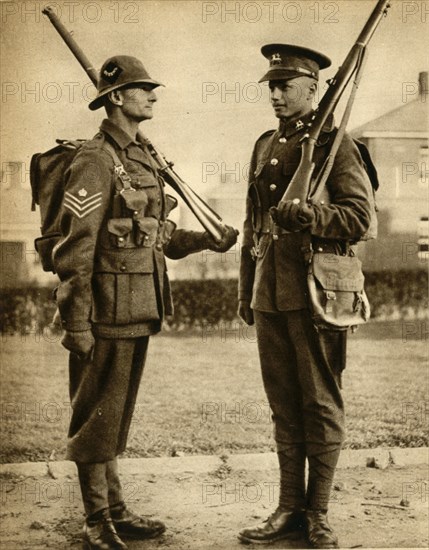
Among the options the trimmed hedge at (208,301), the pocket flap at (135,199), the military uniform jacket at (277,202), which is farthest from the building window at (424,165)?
the pocket flap at (135,199)

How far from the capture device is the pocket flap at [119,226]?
316 centimetres

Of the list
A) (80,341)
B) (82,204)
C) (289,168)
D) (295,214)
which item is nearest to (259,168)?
(289,168)

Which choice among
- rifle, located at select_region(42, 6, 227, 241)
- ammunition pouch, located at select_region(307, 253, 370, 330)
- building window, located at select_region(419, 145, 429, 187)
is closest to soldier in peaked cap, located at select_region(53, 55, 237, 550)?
rifle, located at select_region(42, 6, 227, 241)

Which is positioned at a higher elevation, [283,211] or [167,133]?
[167,133]

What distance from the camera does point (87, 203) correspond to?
122 inches

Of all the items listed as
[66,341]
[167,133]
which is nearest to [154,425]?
[66,341]

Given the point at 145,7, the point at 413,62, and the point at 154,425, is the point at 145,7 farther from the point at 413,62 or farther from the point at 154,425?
the point at 154,425

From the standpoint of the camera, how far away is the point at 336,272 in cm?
325

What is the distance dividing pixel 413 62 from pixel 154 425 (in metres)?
2.46

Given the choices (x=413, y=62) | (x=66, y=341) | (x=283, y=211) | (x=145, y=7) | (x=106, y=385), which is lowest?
(x=106, y=385)

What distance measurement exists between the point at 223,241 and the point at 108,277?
0.63 m

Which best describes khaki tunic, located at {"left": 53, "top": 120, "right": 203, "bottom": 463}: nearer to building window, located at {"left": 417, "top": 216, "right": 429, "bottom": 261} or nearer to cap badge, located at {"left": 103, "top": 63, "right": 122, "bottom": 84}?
cap badge, located at {"left": 103, "top": 63, "right": 122, "bottom": 84}

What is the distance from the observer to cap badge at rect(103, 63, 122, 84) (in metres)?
3.24

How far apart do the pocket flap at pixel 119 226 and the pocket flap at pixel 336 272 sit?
822 millimetres
